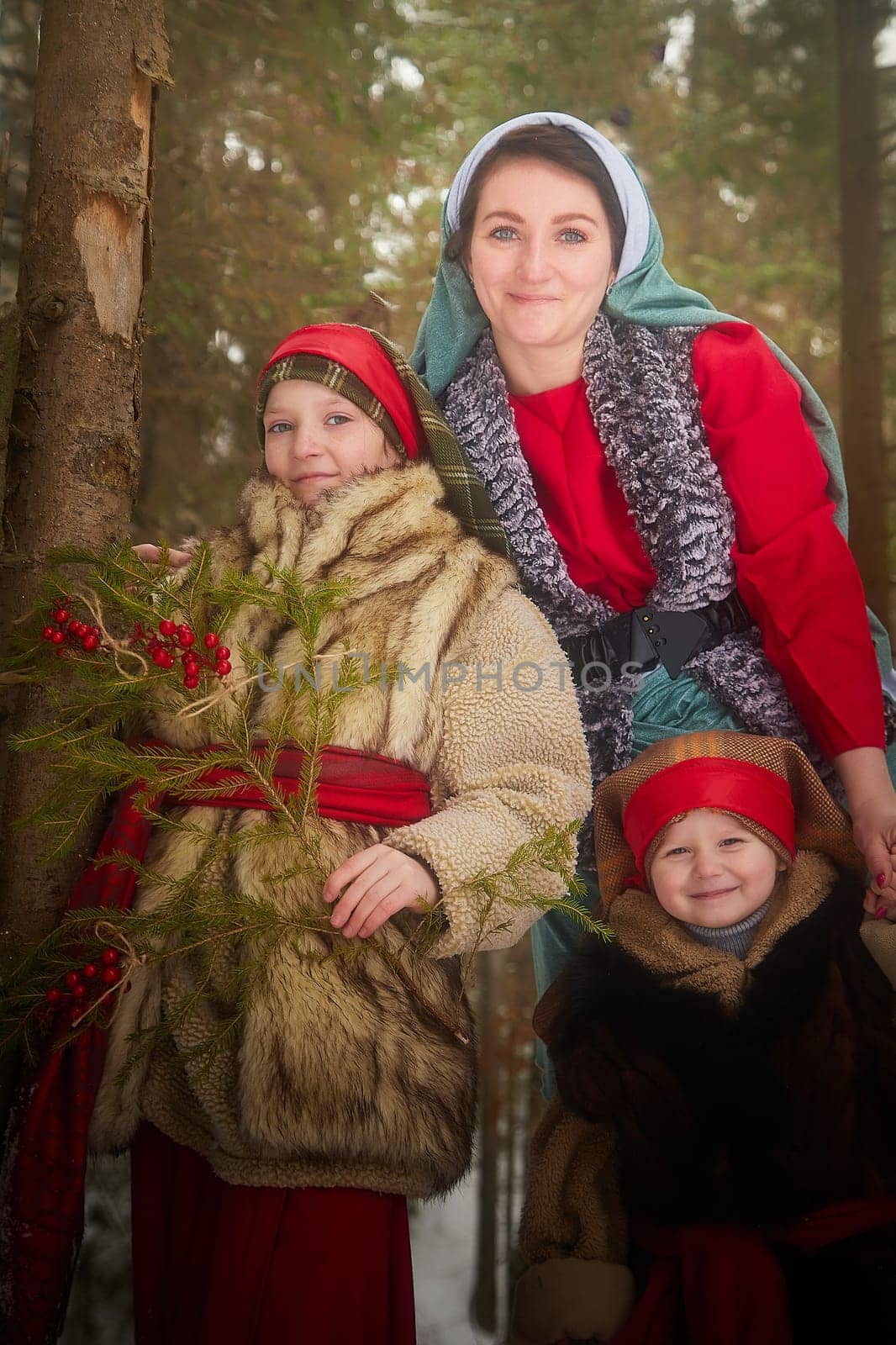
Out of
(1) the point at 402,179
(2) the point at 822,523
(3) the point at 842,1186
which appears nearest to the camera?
(3) the point at 842,1186

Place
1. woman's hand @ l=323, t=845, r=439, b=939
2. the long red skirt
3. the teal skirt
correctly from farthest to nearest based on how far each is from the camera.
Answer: the teal skirt < woman's hand @ l=323, t=845, r=439, b=939 < the long red skirt

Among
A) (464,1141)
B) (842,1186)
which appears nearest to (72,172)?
(464,1141)

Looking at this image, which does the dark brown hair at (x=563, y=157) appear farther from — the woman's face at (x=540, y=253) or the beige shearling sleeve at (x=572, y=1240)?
the beige shearling sleeve at (x=572, y=1240)

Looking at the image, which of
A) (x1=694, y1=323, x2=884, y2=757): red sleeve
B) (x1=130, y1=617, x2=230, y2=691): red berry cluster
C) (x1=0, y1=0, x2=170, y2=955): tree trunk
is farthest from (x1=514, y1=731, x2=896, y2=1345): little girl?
(x1=0, y1=0, x2=170, y2=955): tree trunk

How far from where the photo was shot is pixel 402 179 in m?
2.39

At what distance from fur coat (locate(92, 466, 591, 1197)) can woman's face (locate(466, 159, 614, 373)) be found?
14.2 inches

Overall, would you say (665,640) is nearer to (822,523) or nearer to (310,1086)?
(822,523)

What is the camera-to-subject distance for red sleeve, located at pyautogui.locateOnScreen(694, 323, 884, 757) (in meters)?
1.97

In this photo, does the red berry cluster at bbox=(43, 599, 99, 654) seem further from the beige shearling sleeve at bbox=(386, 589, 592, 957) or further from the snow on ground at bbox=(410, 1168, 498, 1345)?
the snow on ground at bbox=(410, 1168, 498, 1345)

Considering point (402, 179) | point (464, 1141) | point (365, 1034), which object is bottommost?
point (464, 1141)

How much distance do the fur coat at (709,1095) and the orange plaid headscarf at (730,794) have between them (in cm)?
6

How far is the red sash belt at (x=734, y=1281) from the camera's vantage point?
1.75 m

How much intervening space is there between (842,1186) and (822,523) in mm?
1115

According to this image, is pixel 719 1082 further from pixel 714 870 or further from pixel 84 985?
pixel 84 985
